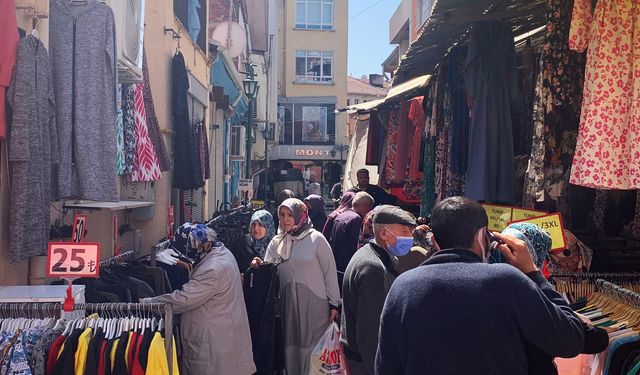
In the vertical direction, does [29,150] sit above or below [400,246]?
above

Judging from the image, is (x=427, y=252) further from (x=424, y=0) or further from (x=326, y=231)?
(x=424, y=0)

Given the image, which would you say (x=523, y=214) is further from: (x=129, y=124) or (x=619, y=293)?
(x=129, y=124)

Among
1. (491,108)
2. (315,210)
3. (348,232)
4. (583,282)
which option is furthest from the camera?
(315,210)

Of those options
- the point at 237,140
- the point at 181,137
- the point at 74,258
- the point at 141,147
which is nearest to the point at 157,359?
the point at 74,258

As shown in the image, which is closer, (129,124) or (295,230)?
(295,230)

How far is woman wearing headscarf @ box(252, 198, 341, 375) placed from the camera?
5488 mm

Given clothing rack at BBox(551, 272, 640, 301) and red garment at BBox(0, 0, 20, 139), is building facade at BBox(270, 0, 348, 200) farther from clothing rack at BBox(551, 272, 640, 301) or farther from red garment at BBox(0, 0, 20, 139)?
red garment at BBox(0, 0, 20, 139)

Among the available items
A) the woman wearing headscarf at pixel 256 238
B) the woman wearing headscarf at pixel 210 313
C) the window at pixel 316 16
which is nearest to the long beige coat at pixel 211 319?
the woman wearing headscarf at pixel 210 313

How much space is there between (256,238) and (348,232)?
1.03m

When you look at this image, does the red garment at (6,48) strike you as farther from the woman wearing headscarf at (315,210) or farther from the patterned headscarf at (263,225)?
the woman wearing headscarf at (315,210)

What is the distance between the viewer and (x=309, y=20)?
113ft

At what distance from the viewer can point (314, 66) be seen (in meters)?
34.2

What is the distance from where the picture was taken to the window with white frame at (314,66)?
34094 mm

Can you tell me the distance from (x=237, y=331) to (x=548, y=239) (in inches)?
100
